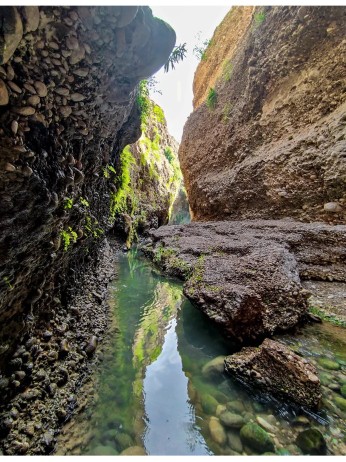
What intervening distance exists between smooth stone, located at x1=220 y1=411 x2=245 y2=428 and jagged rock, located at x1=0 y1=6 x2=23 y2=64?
357 cm

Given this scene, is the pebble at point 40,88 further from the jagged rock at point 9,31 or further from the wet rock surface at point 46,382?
the wet rock surface at point 46,382

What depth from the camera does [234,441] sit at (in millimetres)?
2244

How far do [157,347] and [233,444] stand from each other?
2.01 metres

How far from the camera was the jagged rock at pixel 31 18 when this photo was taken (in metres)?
1.53

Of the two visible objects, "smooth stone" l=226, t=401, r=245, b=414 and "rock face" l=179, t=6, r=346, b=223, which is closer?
"smooth stone" l=226, t=401, r=245, b=414

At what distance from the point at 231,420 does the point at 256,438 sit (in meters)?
0.31

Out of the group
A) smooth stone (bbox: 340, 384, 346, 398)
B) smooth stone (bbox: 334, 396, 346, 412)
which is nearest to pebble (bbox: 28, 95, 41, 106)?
smooth stone (bbox: 334, 396, 346, 412)

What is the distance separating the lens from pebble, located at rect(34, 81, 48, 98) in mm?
1797

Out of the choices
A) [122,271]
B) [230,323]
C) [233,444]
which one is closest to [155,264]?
[122,271]

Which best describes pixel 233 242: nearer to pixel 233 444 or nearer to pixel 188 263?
pixel 188 263

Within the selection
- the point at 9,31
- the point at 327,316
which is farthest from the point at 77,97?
the point at 327,316

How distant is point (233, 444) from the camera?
2221mm

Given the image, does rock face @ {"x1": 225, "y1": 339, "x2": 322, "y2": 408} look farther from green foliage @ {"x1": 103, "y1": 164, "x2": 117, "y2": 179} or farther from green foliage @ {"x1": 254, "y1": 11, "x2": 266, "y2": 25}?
green foliage @ {"x1": 254, "y1": 11, "x2": 266, "y2": 25}

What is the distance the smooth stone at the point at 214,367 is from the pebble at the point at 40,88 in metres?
3.65
